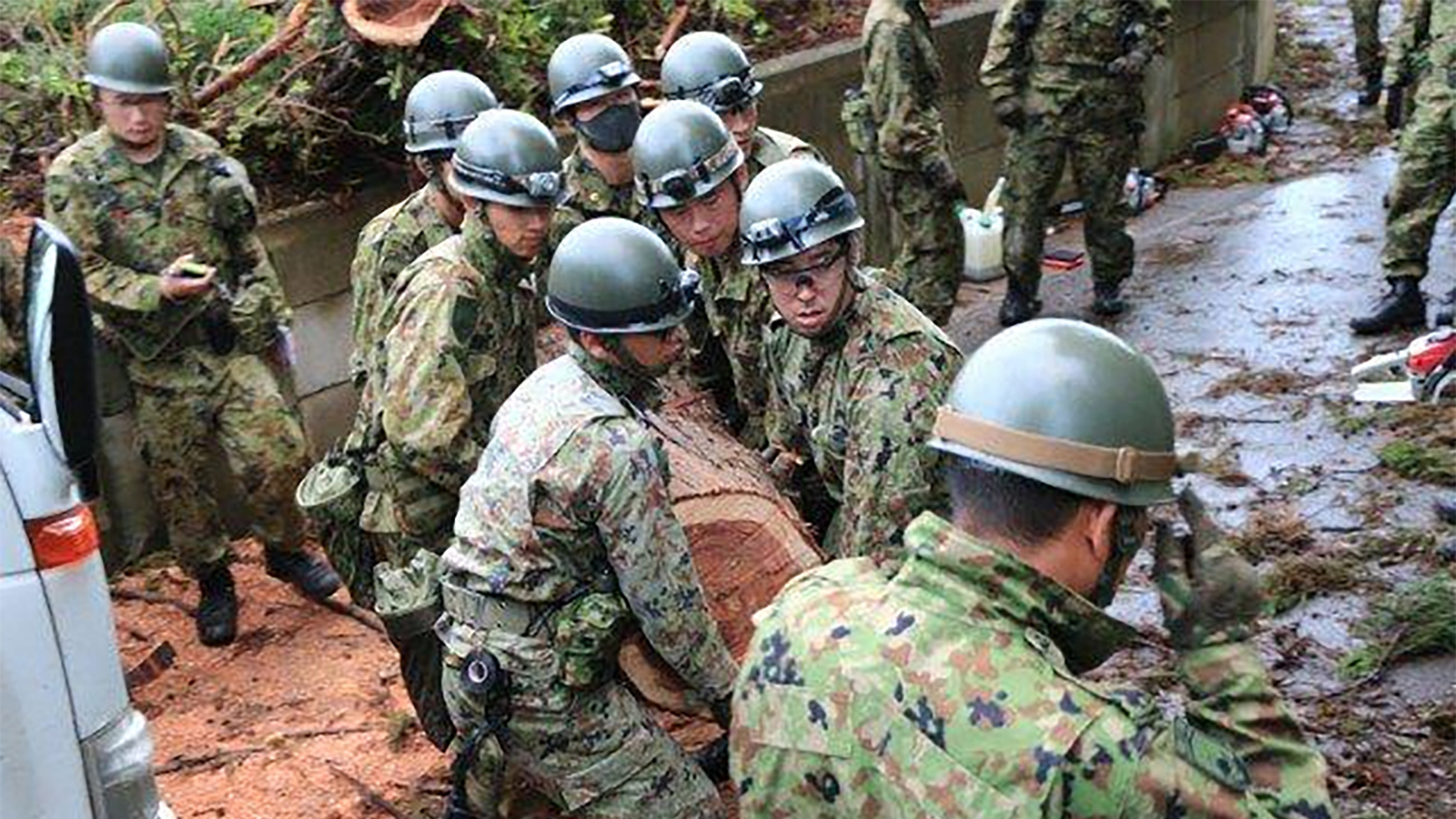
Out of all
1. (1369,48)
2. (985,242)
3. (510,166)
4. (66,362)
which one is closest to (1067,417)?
(66,362)

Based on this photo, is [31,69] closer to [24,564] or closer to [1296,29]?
[24,564]

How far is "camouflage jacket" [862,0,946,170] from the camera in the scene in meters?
8.41

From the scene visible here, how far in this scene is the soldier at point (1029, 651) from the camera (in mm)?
2256

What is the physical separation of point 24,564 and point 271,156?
5.06 metres

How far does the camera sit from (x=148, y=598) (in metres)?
6.99

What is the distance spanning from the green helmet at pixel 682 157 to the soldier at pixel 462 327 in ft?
1.13

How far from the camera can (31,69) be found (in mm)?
7848

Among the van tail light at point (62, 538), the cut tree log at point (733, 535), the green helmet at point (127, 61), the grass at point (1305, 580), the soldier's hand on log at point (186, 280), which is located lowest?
the grass at point (1305, 580)

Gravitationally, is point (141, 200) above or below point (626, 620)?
above

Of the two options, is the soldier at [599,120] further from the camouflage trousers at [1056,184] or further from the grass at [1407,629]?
the camouflage trousers at [1056,184]

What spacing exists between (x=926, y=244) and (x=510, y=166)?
167 inches

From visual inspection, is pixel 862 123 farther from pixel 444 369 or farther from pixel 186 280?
pixel 444 369

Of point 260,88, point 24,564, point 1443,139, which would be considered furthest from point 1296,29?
point 24,564

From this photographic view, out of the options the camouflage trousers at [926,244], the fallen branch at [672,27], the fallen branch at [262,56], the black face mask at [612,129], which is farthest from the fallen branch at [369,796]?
the fallen branch at [672,27]
